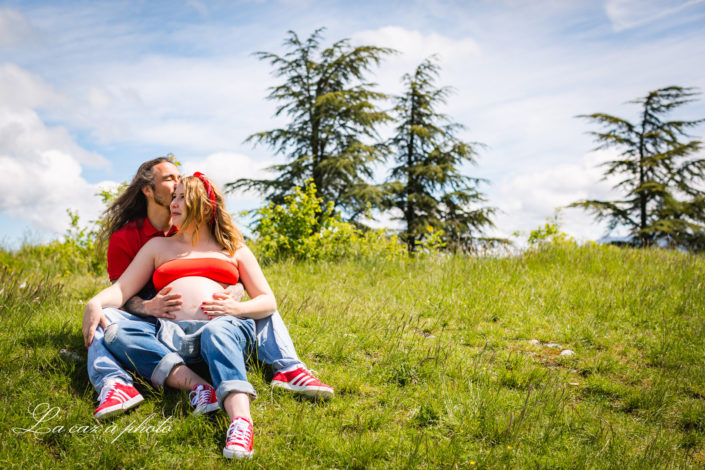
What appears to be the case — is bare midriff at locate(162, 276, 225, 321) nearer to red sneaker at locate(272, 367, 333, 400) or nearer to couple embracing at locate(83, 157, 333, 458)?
couple embracing at locate(83, 157, 333, 458)

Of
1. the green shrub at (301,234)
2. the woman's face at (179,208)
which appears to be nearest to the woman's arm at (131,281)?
the woman's face at (179,208)

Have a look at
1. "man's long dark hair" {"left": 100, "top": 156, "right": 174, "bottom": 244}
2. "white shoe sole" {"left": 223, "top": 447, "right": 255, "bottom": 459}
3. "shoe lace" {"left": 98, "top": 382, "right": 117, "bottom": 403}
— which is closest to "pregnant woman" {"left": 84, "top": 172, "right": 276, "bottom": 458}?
"white shoe sole" {"left": 223, "top": 447, "right": 255, "bottom": 459}

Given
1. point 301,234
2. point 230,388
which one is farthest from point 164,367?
point 301,234

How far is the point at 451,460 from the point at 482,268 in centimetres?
462

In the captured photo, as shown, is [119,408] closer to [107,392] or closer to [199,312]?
[107,392]

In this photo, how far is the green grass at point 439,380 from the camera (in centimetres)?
295

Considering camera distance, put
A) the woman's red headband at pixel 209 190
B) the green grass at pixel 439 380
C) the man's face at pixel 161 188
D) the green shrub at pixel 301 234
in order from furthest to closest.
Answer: the green shrub at pixel 301 234, the man's face at pixel 161 188, the woman's red headband at pixel 209 190, the green grass at pixel 439 380

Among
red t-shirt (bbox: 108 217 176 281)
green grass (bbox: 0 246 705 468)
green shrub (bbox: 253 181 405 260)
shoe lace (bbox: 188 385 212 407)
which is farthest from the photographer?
green shrub (bbox: 253 181 405 260)

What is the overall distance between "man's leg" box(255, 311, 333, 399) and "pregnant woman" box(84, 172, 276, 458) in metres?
0.12

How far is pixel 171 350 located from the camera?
3.43 metres

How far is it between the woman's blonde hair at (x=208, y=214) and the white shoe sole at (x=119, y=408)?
1282mm

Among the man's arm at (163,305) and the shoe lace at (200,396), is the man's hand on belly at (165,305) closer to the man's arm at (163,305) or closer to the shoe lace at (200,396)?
the man's arm at (163,305)

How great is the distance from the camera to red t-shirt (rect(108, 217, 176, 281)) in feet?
13.5

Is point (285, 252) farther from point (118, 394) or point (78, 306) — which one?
point (118, 394)
